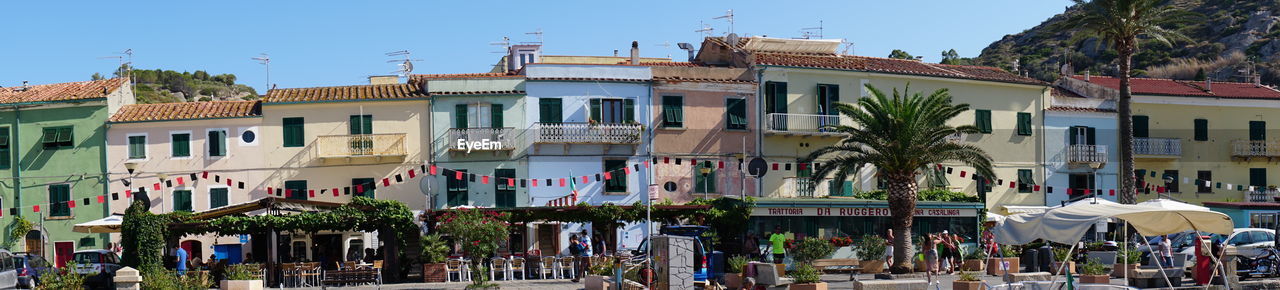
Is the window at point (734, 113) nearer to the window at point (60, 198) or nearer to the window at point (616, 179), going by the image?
the window at point (616, 179)

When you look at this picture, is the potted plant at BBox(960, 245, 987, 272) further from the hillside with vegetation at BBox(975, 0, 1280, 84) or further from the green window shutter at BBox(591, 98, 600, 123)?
the hillside with vegetation at BBox(975, 0, 1280, 84)

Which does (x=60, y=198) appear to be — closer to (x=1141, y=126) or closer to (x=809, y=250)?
(x=809, y=250)

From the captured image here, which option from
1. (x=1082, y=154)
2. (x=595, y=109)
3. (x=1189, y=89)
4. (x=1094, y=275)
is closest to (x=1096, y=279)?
(x=1094, y=275)

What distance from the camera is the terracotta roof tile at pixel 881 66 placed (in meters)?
44.8

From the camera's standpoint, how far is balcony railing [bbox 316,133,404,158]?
41531 millimetres

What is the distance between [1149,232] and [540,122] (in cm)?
2157

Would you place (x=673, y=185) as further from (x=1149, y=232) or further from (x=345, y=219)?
(x=1149, y=232)

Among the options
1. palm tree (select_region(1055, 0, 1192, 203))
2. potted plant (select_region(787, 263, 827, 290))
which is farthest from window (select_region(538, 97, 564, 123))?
potted plant (select_region(787, 263, 827, 290))

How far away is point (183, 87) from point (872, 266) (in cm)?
7182

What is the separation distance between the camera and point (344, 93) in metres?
42.8

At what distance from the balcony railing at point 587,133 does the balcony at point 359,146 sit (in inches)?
177

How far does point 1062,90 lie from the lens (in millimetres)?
52594

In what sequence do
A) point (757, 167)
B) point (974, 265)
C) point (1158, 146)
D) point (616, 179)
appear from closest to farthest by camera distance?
point (974, 265) < point (757, 167) < point (616, 179) < point (1158, 146)

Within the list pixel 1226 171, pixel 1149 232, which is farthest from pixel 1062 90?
pixel 1149 232
